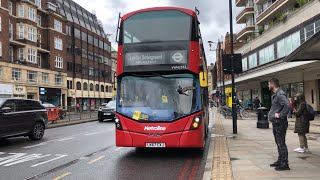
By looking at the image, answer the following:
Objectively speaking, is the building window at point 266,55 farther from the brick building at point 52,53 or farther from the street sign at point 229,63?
the brick building at point 52,53

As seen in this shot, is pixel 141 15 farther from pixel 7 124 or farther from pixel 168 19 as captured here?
pixel 7 124

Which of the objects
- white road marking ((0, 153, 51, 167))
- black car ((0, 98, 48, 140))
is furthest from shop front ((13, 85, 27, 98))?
white road marking ((0, 153, 51, 167))

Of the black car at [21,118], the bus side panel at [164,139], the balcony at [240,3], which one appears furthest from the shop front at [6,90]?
the balcony at [240,3]

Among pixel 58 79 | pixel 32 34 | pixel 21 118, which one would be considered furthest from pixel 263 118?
pixel 58 79

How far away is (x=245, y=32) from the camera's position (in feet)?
206

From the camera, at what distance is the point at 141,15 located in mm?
11016

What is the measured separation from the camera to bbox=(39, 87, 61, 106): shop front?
186 ft

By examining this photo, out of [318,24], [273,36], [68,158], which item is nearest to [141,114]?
[68,158]

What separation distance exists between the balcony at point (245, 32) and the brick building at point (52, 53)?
29745 mm

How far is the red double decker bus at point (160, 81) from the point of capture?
399 inches

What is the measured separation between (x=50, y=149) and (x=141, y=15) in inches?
207

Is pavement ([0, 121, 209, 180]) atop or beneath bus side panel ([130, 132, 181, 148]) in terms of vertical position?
beneath

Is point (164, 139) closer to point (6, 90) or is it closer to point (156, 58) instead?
point (156, 58)

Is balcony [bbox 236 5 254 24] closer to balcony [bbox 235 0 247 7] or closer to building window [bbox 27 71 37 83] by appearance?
balcony [bbox 235 0 247 7]
